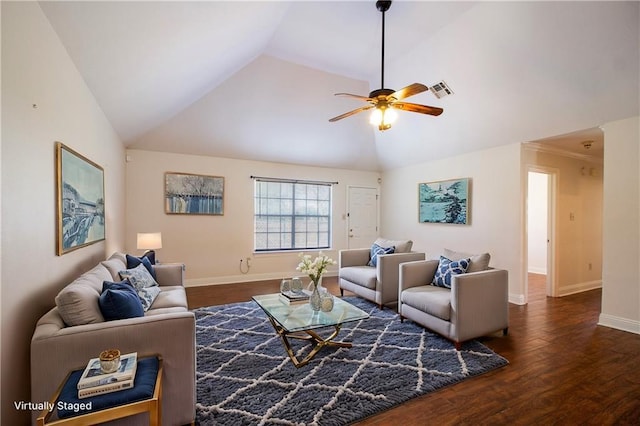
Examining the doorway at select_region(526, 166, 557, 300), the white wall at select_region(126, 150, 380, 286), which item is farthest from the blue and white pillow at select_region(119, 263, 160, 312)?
the doorway at select_region(526, 166, 557, 300)

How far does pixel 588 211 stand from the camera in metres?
5.06

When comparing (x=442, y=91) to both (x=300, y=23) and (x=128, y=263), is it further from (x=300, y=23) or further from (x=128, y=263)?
(x=128, y=263)

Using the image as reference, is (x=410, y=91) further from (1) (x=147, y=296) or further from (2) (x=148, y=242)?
(2) (x=148, y=242)

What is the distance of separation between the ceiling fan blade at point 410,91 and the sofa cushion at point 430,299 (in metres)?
1.98

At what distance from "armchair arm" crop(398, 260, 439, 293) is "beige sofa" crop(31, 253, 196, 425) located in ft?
7.97

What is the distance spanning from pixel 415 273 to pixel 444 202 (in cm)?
232

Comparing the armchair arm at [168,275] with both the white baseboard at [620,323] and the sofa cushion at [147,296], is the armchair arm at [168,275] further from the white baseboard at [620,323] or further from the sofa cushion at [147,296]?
the white baseboard at [620,323]

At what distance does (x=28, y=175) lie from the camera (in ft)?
5.40

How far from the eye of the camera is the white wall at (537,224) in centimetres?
663

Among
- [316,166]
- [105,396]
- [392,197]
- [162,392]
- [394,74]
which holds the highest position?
[394,74]

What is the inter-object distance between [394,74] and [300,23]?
1714mm

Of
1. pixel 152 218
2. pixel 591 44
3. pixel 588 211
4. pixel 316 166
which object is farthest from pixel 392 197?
pixel 152 218

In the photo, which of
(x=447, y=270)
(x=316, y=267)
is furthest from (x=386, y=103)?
(x=447, y=270)

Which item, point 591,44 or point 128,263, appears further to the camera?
point 128,263
